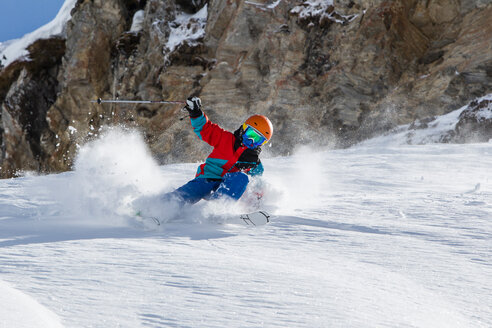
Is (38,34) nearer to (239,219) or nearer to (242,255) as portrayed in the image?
(239,219)

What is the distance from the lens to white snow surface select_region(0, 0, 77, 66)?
83.6 ft

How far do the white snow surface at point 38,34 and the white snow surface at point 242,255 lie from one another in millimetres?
23603

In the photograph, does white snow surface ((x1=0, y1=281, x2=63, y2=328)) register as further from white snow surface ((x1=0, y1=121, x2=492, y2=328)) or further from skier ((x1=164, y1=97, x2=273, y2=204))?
skier ((x1=164, y1=97, x2=273, y2=204))

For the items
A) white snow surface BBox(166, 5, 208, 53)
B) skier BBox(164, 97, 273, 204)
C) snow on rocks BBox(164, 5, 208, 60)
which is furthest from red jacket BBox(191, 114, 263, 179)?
white snow surface BBox(166, 5, 208, 53)

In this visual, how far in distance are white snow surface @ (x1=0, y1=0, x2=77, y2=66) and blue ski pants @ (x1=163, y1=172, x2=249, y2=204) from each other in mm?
24663

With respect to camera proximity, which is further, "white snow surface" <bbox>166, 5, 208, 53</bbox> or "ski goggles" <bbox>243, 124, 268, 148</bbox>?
"white snow surface" <bbox>166, 5, 208, 53</bbox>

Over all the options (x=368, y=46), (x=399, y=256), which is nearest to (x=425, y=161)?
(x=399, y=256)

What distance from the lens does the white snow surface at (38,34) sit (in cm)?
2547

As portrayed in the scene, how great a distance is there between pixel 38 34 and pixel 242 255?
2755cm

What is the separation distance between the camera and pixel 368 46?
15727 millimetres

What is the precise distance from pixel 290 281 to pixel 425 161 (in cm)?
564

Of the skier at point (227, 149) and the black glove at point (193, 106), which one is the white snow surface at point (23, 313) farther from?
the black glove at point (193, 106)

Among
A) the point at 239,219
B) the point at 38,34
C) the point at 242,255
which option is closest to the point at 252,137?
the point at 239,219

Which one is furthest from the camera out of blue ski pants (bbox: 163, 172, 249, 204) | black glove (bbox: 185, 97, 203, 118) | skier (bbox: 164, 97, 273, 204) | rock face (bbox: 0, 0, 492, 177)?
rock face (bbox: 0, 0, 492, 177)
